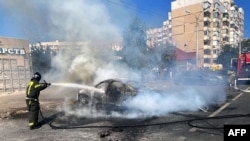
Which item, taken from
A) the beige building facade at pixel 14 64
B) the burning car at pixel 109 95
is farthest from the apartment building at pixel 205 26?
the burning car at pixel 109 95

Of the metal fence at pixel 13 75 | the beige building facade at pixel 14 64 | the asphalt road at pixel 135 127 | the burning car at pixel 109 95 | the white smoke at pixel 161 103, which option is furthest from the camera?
the beige building facade at pixel 14 64

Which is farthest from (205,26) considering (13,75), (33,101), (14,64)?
(33,101)

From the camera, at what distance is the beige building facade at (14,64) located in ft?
77.8

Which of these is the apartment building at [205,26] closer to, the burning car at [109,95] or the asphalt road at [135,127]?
the burning car at [109,95]

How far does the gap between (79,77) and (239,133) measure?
13924 mm

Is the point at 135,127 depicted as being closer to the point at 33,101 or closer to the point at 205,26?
the point at 33,101

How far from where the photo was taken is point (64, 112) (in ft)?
38.0

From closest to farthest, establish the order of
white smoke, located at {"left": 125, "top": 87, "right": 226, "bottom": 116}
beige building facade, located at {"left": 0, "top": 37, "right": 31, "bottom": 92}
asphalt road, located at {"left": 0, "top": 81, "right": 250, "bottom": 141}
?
asphalt road, located at {"left": 0, "top": 81, "right": 250, "bottom": 141}, white smoke, located at {"left": 125, "top": 87, "right": 226, "bottom": 116}, beige building facade, located at {"left": 0, "top": 37, "right": 31, "bottom": 92}

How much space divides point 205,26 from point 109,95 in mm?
67001

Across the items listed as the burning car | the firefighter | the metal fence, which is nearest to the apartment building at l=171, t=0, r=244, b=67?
the metal fence

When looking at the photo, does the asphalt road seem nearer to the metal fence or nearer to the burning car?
the burning car

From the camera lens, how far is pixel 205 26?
73312mm

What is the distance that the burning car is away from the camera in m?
11.2

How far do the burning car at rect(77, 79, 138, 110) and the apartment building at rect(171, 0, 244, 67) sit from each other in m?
58.5
